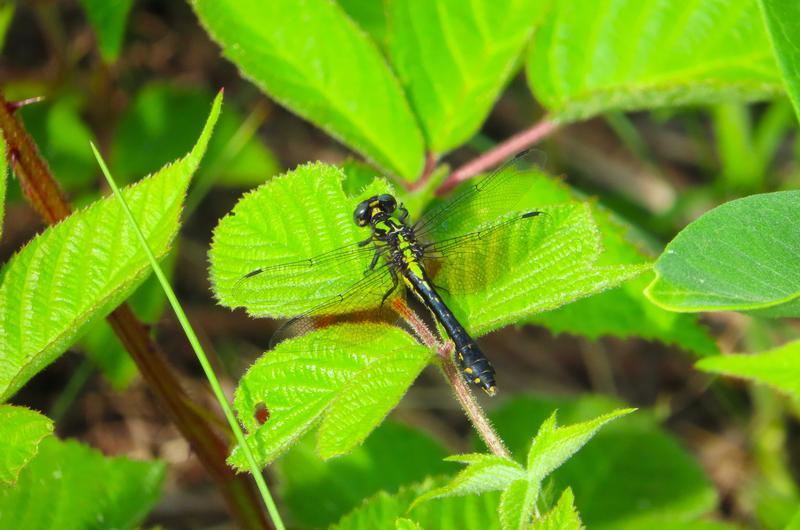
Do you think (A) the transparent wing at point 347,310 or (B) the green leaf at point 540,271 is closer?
(B) the green leaf at point 540,271

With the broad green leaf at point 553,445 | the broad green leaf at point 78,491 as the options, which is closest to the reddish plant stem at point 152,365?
the broad green leaf at point 78,491

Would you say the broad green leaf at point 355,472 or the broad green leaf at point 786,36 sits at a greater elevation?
the broad green leaf at point 786,36

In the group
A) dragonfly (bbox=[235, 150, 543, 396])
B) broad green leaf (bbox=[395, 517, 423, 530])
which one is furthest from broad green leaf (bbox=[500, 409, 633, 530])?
dragonfly (bbox=[235, 150, 543, 396])

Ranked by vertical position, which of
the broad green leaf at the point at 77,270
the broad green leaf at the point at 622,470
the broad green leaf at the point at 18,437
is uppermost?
the broad green leaf at the point at 77,270

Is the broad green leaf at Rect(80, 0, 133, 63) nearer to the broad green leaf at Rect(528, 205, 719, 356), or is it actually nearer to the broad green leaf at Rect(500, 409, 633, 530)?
the broad green leaf at Rect(528, 205, 719, 356)

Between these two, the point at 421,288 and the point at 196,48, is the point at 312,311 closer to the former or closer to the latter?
the point at 421,288

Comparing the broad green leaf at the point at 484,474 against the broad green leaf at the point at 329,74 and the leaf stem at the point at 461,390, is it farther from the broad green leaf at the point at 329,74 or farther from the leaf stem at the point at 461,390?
the broad green leaf at the point at 329,74

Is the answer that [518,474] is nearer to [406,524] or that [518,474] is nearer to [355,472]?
[406,524]
